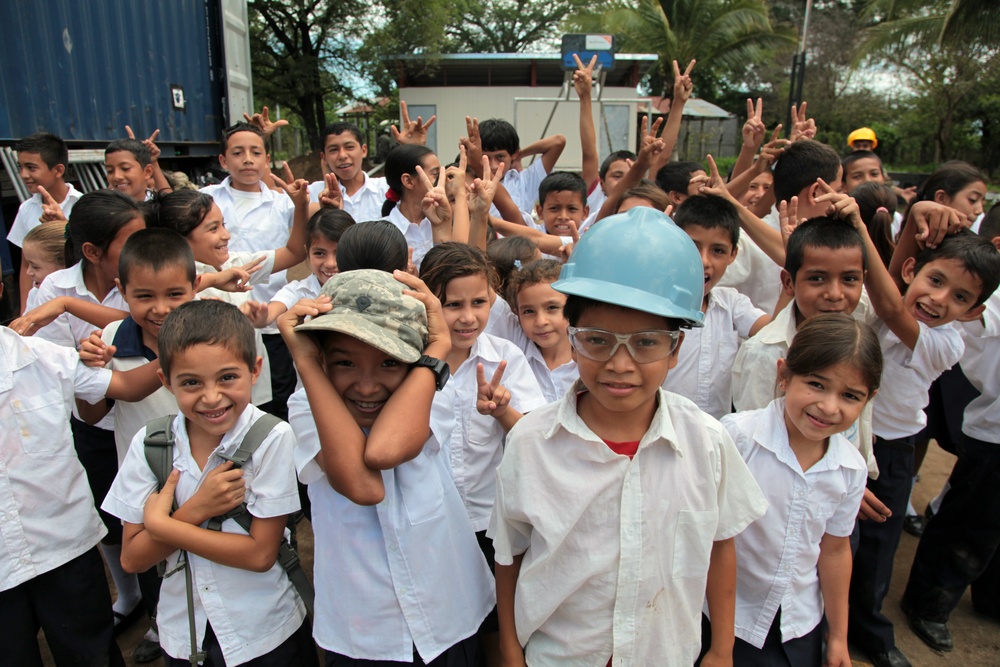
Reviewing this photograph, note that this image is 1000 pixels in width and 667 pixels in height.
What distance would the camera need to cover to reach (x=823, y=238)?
7.12 ft

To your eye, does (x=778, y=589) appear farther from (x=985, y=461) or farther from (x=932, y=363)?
(x=985, y=461)

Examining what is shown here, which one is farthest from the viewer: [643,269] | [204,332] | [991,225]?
[991,225]

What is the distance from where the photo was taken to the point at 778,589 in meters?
1.77

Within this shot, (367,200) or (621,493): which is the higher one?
(367,200)

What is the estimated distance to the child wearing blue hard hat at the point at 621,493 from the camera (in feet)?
4.48

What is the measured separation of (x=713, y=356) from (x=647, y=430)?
117 cm

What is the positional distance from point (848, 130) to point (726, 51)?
8002 mm

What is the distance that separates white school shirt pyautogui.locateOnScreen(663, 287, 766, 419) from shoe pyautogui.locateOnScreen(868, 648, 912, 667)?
3.41 ft

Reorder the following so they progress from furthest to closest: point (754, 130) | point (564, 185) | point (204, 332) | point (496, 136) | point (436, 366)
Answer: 1. point (496, 136)
2. point (754, 130)
3. point (564, 185)
4. point (204, 332)
5. point (436, 366)

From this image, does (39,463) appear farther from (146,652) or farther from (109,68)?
(109,68)

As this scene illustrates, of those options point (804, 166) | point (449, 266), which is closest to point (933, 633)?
point (804, 166)

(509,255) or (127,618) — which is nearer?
(127,618)

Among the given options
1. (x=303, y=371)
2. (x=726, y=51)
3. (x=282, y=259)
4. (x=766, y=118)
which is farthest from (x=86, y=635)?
(x=766, y=118)

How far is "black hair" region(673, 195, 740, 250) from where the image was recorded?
2.51 m
